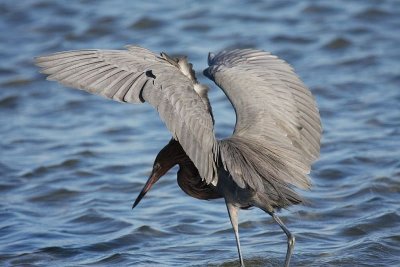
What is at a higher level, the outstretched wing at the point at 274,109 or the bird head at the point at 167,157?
the outstretched wing at the point at 274,109

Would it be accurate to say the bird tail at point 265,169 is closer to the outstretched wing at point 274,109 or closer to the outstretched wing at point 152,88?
the outstretched wing at point 274,109

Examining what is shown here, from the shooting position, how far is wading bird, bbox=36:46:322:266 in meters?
5.98

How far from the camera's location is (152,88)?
19.7ft

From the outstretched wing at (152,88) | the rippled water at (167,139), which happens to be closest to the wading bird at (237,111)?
the outstretched wing at (152,88)

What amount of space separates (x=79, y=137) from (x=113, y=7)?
194 inches

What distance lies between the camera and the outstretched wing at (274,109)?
6812 mm

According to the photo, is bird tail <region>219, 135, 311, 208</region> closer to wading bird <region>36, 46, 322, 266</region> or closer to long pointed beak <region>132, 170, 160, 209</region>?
wading bird <region>36, 46, 322, 266</region>

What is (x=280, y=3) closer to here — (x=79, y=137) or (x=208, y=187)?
(x=79, y=137)

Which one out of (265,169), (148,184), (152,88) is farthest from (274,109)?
(152,88)

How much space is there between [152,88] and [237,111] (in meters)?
1.23

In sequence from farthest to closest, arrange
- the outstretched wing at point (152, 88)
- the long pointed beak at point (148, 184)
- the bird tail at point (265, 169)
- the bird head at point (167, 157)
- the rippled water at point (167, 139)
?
1. the rippled water at point (167, 139)
2. the long pointed beak at point (148, 184)
3. the bird head at point (167, 157)
4. the bird tail at point (265, 169)
5. the outstretched wing at point (152, 88)

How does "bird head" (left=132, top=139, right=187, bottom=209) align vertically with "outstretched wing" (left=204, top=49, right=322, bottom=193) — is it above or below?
below

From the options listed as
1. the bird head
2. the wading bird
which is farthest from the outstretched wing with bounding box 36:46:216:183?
the bird head

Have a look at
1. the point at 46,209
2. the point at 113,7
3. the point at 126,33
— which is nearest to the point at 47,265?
the point at 46,209
